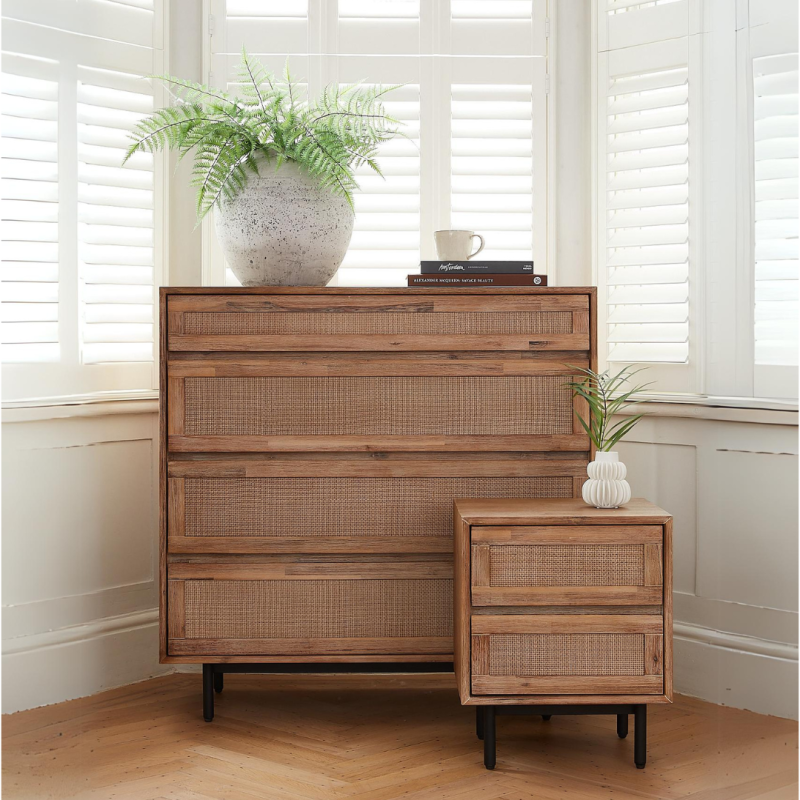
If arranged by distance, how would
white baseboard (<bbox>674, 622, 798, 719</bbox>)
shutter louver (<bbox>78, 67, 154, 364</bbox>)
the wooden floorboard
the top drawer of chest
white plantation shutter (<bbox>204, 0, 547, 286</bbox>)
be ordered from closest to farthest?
the wooden floorboard, the top drawer of chest, white baseboard (<bbox>674, 622, 798, 719</bbox>), shutter louver (<bbox>78, 67, 154, 364</bbox>), white plantation shutter (<bbox>204, 0, 547, 286</bbox>)

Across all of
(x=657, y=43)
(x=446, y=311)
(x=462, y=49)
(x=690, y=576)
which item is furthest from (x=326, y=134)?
(x=690, y=576)

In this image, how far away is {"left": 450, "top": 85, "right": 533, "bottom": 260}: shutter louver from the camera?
2475 mm

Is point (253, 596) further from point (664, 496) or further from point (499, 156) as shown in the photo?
point (499, 156)

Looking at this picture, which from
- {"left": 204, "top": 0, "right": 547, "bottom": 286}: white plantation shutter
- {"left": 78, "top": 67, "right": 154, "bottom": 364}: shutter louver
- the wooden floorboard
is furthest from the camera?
{"left": 204, "top": 0, "right": 547, "bottom": 286}: white plantation shutter

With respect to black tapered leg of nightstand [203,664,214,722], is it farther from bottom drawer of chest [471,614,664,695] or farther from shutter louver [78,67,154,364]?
shutter louver [78,67,154,364]

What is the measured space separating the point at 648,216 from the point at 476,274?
65cm

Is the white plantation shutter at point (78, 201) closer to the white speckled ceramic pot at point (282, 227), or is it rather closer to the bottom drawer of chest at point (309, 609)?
the white speckled ceramic pot at point (282, 227)

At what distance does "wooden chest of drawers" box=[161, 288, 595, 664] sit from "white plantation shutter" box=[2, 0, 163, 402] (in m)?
0.43

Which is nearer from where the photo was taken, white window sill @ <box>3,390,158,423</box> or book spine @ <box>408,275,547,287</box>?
book spine @ <box>408,275,547,287</box>

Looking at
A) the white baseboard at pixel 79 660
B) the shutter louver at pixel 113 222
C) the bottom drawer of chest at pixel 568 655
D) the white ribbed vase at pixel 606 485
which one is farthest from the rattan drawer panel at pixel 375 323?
the white baseboard at pixel 79 660

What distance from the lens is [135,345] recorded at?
7.97 ft

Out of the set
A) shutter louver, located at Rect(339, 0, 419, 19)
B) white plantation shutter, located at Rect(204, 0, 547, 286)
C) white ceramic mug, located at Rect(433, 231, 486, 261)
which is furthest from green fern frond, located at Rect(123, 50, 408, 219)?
shutter louver, located at Rect(339, 0, 419, 19)

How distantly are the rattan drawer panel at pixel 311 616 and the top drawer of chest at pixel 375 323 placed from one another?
1.93 feet

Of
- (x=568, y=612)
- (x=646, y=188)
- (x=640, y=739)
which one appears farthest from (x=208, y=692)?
(x=646, y=188)
